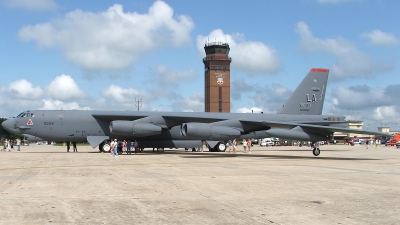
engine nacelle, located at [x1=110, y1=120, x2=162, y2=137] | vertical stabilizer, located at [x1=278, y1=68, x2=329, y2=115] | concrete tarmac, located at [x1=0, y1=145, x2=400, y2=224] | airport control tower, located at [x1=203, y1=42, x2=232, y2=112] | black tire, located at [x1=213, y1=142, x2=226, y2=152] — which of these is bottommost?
concrete tarmac, located at [x1=0, y1=145, x2=400, y2=224]

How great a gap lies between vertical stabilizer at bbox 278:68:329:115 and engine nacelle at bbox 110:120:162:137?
11.3 m

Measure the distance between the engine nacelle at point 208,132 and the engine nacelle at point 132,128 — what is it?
420 cm

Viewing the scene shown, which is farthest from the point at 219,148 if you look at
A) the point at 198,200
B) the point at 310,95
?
the point at 198,200

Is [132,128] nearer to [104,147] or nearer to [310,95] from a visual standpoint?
[104,147]

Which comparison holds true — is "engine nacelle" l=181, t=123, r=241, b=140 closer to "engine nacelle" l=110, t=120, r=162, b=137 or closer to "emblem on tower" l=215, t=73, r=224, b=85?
"engine nacelle" l=110, t=120, r=162, b=137

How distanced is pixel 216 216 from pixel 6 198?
4.65 metres

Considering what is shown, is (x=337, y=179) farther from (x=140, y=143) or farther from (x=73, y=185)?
(x=140, y=143)

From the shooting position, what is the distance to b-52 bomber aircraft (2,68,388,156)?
25547 mm

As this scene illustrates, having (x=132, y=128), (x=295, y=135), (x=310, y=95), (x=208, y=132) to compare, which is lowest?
(x=295, y=135)

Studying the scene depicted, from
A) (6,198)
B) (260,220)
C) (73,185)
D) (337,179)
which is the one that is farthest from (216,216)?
(337,179)

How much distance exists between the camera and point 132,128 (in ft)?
93.5

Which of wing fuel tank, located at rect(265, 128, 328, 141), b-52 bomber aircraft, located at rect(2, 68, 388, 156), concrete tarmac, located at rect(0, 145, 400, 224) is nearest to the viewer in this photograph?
concrete tarmac, located at rect(0, 145, 400, 224)

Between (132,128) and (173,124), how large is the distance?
3526 mm

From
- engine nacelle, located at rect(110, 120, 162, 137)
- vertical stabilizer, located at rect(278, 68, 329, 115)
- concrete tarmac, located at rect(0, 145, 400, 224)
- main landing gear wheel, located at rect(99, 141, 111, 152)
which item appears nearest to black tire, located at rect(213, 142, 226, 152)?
vertical stabilizer, located at rect(278, 68, 329, 115)
